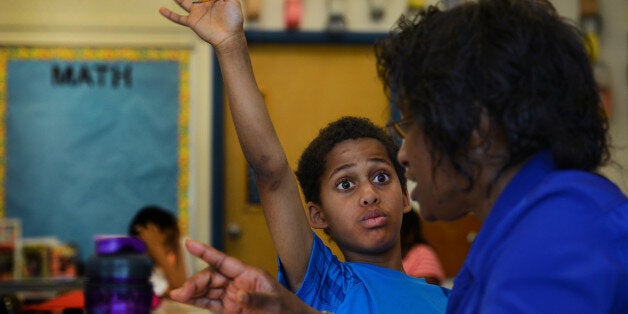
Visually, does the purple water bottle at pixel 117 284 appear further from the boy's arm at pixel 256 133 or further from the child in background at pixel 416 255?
the child in background at pixel 416 255

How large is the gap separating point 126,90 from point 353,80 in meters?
1.29

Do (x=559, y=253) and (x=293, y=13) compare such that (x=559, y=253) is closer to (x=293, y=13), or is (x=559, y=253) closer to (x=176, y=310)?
(x=176, y=310)

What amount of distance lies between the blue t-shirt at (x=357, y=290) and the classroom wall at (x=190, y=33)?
3.36 metres

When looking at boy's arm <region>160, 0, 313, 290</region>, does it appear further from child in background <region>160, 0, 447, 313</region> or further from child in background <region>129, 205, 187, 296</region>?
child in background <region>129, 205, 187, 296</region>

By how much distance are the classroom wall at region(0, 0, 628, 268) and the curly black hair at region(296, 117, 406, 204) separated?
3.05 metres

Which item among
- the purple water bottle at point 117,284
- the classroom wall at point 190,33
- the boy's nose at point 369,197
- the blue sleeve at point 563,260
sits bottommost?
the classroom wall at point 190,33

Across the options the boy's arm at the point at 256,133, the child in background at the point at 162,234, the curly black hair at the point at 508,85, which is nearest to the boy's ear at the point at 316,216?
the boy's arm at the point at 256,133

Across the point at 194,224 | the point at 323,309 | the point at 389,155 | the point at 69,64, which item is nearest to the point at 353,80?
the point at 194,224

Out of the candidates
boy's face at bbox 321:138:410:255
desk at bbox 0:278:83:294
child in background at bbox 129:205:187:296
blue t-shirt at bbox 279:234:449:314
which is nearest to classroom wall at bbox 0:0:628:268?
child in background at bbox 129:205:187:296

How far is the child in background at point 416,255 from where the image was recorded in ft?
10.9

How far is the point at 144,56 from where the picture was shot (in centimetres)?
494

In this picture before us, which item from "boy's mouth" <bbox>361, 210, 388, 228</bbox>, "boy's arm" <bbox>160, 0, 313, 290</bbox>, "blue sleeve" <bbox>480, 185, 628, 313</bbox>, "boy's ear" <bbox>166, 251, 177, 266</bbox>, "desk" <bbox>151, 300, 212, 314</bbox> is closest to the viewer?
"blue sleeve" <bbox>480, 185, 628, 313</bbox>

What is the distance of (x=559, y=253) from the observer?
86 cm

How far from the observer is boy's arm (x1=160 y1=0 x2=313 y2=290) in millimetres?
1465
